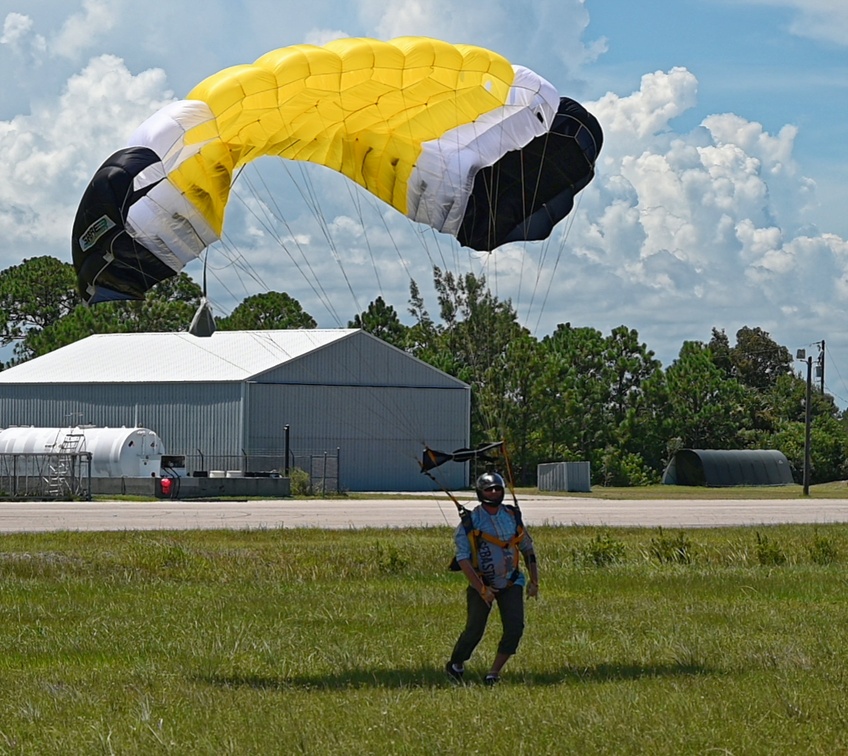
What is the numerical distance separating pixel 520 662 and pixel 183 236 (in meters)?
6.37

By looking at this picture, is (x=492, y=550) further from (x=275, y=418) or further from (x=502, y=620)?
(x=275, y=418)

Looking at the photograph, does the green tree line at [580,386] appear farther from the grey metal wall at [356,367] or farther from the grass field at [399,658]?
the grass field at [399,658]

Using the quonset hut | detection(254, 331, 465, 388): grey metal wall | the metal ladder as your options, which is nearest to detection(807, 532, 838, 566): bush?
the metal ladder

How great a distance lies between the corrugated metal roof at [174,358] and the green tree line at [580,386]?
7.98 m

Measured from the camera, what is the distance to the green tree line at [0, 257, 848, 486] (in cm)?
8588

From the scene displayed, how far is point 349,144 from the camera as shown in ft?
57.5

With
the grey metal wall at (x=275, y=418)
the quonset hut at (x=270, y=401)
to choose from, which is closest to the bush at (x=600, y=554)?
the quonset hut at (x=270, y=401)

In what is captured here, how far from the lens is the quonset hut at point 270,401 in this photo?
66.8 meters

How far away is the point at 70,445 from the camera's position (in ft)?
200

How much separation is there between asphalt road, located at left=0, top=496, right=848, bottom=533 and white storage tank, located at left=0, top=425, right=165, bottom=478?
7.01 m

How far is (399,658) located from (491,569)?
69.6 inches

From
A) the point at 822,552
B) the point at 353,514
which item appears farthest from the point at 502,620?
the point at 353,514

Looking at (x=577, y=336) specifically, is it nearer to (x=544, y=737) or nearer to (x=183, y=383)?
(x=183, y=383)

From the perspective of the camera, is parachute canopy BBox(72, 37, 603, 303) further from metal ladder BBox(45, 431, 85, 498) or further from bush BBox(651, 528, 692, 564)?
metal ladder BBox(45, 431, 85, 498)
